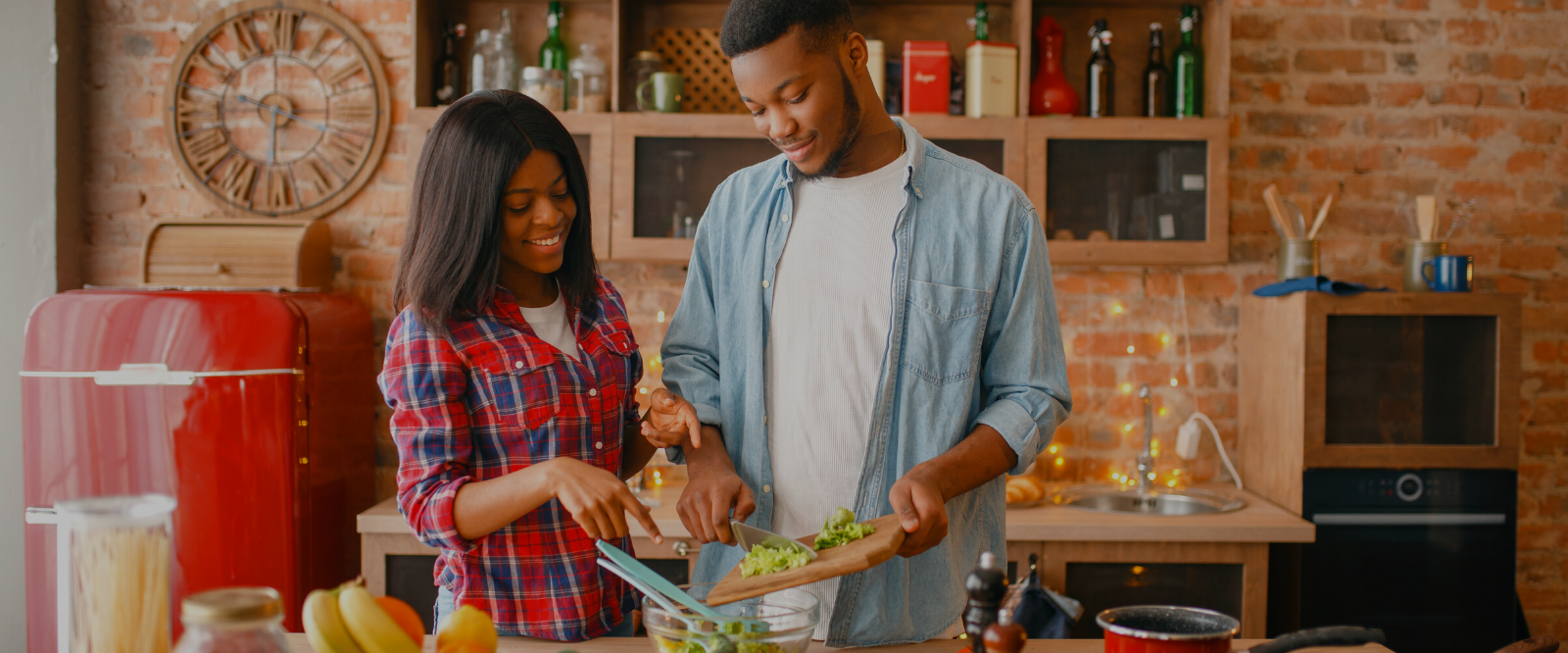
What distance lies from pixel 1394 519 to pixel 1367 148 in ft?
3.58

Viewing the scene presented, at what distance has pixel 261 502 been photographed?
2.29 metres

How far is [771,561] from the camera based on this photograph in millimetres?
1042

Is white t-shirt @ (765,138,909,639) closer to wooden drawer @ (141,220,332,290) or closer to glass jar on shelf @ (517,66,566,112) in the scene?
glass jar on shelf @ (517,66,566,112)

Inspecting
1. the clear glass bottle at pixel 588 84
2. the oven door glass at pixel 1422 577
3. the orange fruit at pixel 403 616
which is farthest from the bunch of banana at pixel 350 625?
the oven door glass at pixel 1422 577

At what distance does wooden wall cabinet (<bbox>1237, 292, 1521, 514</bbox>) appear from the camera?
7.98 ft

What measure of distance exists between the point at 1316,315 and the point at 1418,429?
0.40 m

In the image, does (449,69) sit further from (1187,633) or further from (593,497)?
(1187,633)

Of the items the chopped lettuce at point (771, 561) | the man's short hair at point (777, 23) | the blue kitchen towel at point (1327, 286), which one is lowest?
the chopped lettuce at point (771, 561)

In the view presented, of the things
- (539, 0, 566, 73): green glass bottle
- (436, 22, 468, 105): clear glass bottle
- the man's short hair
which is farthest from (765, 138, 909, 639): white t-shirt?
(436, 22, 468, 105): clear glass bottle

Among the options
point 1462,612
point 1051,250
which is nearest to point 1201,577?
point 1462,612

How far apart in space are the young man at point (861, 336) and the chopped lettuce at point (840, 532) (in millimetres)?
177

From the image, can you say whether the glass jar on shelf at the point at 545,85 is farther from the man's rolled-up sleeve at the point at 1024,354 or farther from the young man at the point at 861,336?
the man's rolled-up sleeve at the point at 1024,354

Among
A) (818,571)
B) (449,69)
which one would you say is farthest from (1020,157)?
(818,571)

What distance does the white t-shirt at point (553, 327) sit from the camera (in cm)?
130
